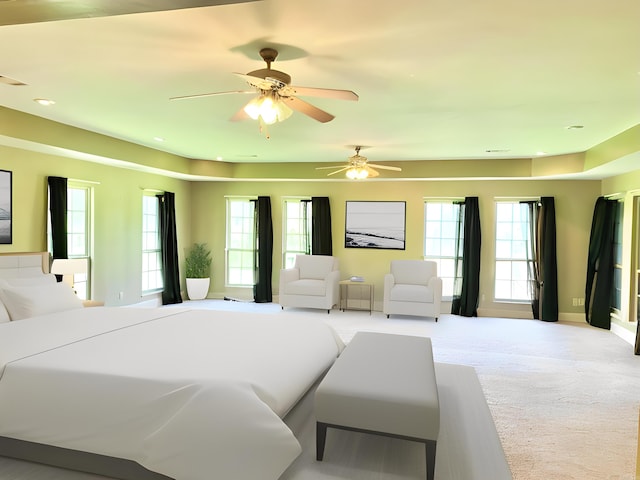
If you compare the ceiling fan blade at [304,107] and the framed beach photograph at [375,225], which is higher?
the ceiling fan blade at [304,107]

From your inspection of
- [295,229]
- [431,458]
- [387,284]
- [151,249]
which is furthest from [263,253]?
[431,458]

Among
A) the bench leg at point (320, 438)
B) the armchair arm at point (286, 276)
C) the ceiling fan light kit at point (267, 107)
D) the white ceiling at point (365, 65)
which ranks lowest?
the bench leg at point (320, 438)

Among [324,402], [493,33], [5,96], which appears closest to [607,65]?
[493,33]

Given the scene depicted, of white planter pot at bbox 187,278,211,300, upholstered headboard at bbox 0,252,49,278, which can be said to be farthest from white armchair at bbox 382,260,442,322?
upholstered headboard at bbox 0,252,49,278

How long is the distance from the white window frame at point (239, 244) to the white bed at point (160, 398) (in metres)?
5.70

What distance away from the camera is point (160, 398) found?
2359mm

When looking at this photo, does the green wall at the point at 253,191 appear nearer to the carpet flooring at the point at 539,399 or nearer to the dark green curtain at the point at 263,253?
the dark green curtain at the point at 263,253

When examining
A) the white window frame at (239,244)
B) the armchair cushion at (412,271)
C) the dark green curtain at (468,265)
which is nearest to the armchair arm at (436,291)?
the armchair cushion at (412,271)

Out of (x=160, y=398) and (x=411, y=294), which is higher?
(x=160, y=398)

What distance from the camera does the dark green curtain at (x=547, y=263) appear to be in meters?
7.38

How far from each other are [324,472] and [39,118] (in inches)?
189

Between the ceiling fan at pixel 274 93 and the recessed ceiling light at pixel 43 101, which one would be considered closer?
the ceiling fan at pixel 274 93

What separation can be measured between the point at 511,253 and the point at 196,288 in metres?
5.91

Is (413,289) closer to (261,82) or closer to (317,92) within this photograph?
(317,92)
